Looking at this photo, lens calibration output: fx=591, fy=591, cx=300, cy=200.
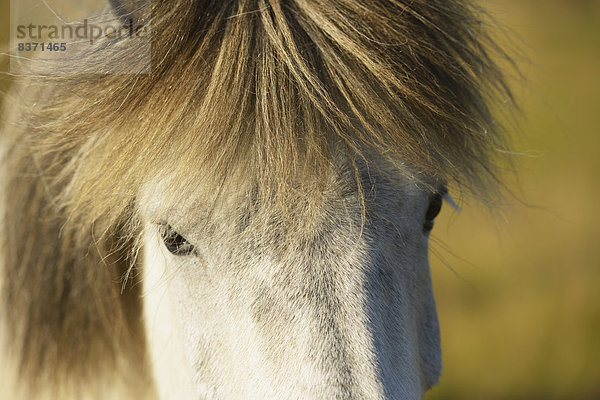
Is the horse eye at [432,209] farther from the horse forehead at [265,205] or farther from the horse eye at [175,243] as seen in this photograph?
the horse eye at [175,243]

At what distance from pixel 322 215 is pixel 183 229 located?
27 cm

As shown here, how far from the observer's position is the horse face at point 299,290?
96 cm

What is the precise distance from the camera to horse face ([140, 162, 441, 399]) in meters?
0.96

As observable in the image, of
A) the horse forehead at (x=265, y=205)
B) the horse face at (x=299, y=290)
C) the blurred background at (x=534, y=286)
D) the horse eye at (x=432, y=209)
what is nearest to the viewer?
the horse face at (x=299, y=290)

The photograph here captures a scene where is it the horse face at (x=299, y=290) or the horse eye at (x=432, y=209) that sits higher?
the horse eye at (x=432, y=209)

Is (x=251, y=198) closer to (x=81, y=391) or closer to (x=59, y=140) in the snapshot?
(x=59, y=140)

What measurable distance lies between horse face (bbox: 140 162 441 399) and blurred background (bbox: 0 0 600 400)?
1.96m

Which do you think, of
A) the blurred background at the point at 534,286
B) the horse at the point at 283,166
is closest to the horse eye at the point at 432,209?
→ the horse at the point at 283,166

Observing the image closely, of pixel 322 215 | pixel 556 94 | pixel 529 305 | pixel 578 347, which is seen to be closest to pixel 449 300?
pixel 529 305

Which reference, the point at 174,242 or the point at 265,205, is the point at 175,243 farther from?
the point at 265,205

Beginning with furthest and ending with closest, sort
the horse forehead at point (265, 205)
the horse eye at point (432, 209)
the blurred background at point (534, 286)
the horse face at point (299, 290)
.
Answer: the blurred background at point (534, 286)
the horse eye at point (432, 209)
the horse forehead at point (265, 205)
the horse face at point (299, 290)

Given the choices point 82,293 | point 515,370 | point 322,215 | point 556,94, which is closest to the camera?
point 322,215

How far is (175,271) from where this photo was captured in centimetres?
121

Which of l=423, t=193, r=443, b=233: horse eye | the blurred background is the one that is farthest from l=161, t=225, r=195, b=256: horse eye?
the blurred background
